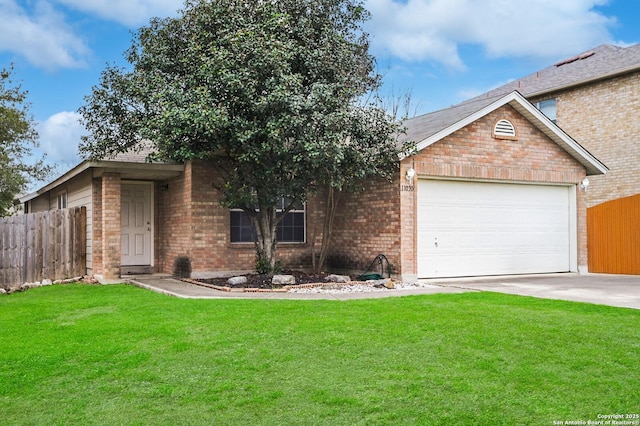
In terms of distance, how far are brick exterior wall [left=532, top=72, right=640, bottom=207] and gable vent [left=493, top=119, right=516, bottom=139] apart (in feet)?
23.7

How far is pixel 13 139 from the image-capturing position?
2381 centimetres

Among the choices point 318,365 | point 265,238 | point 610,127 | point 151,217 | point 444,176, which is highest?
point 610,127

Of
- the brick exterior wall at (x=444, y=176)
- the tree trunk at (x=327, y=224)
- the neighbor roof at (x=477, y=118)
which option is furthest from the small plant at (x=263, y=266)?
the neighbor roof at (x=477, y=118)

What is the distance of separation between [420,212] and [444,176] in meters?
1.03

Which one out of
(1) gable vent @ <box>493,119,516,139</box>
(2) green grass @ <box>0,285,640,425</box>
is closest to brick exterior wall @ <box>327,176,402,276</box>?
(1) gable vent @ <box>493,119,516,139</box>

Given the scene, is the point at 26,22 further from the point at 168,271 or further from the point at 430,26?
the point at 430,26

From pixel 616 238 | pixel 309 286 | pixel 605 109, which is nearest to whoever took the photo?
pixel 309 286

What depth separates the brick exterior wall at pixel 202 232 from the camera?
45.5 ft

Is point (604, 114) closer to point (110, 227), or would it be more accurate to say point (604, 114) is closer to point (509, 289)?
point (509, 289)

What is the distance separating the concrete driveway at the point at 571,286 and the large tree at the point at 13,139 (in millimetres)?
17561

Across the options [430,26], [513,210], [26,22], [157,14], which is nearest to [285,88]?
[157,14]

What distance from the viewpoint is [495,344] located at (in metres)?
6.70

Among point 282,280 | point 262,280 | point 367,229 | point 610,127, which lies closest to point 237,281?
point 262,280

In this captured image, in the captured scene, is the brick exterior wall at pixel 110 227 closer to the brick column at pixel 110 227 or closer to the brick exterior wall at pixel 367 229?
the brick column at pixel 110 227
